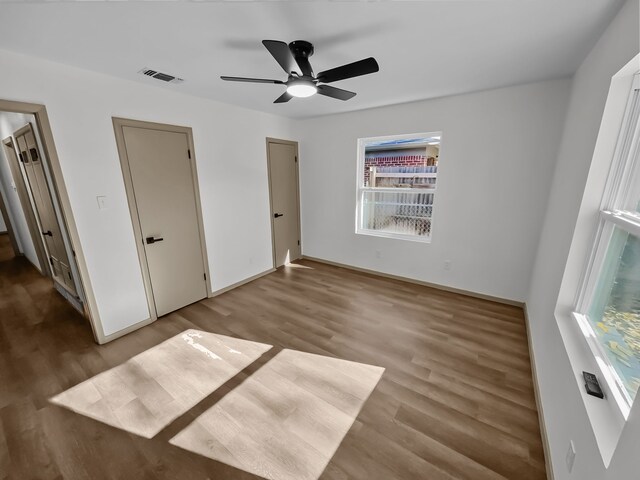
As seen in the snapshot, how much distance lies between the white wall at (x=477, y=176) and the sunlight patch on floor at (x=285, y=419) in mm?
2034

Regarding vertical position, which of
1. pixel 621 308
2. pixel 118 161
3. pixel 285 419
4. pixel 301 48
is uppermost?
pixel 301 48

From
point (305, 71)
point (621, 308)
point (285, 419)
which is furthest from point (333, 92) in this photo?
point (285, 419)

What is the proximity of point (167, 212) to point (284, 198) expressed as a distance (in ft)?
6.24

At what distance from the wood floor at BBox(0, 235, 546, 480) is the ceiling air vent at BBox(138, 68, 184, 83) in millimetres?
2479

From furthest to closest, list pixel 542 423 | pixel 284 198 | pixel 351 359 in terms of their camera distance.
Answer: pixel 284 198 < pixel 351 359 < pixel 542 423

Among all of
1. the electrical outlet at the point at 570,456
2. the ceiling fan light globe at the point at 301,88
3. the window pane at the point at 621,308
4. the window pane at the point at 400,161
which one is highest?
the ceiling fan light globe at the point at 301,88

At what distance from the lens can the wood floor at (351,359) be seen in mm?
1412

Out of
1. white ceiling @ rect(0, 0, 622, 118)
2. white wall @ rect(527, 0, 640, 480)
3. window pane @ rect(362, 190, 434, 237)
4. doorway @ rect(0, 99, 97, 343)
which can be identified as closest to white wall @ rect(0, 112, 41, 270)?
doorway @ rect(0, 99, 97, 343)

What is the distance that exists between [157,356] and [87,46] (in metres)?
2.48

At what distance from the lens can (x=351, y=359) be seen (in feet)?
7.29

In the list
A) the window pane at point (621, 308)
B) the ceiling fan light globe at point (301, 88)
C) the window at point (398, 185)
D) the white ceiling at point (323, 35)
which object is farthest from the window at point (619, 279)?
the window at point (398, 185)

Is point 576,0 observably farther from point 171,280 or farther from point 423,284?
point 171,280

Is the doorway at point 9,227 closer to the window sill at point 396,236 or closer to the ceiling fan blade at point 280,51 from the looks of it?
the ceiling fan blade at point 280,51

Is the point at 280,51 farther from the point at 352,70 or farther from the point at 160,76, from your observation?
the point at 160,76
